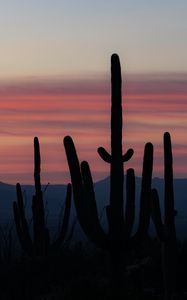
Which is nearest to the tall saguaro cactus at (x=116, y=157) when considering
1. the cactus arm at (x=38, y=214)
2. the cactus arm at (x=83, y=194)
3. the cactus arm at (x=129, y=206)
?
the cactus arm at (x=129, y=206)

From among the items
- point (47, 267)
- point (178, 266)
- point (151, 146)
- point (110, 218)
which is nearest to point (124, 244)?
point (110, 218)

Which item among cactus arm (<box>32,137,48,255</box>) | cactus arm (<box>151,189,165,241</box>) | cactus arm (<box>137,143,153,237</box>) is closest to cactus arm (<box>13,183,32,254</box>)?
cactus arm (<box>32,137,48,255</box>)

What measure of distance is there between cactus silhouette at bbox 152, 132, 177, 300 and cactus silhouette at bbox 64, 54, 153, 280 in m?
1.51

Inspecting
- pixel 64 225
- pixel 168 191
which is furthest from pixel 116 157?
pixel 64 225

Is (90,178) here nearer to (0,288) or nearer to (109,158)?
(109,158)

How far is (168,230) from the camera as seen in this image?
18797 millimetres

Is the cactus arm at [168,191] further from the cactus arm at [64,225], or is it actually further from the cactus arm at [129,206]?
the cactus arm at [64,225]

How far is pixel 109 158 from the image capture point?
16.6m

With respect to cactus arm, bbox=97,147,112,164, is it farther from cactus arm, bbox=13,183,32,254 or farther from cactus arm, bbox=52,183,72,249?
cactus arm, bbox=13,183,32,254

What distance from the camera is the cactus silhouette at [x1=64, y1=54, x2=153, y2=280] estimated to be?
52.3 feet

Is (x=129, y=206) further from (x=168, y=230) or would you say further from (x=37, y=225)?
(x=37, y=225)

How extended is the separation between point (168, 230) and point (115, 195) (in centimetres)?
278

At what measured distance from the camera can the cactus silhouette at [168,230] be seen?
18172mm

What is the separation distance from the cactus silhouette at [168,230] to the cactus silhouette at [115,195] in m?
1.51
